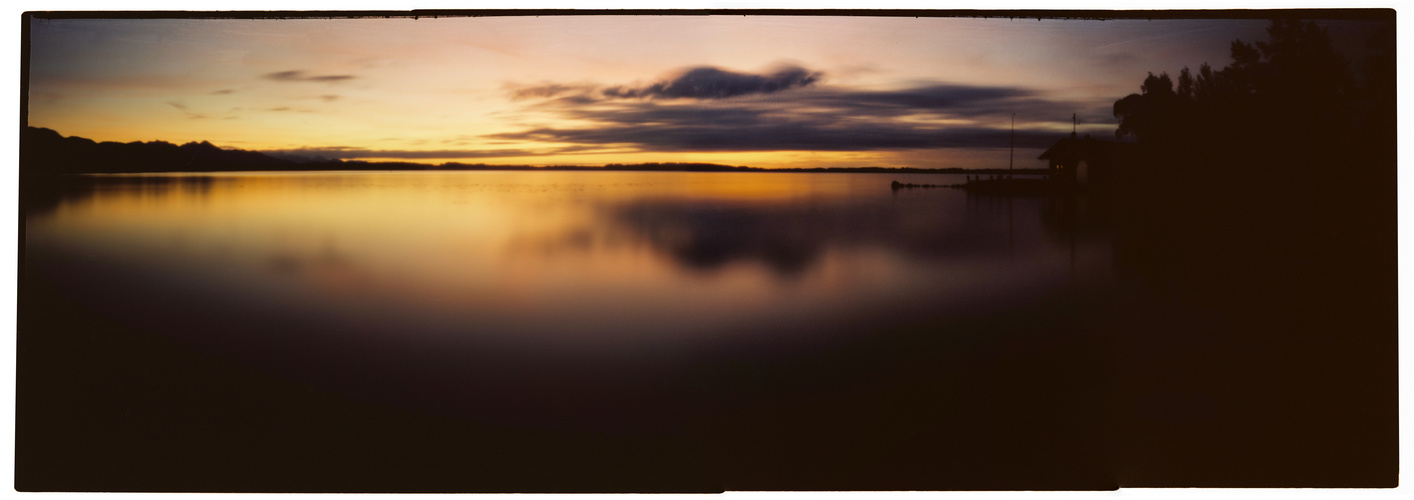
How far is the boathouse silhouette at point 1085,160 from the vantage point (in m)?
2.73

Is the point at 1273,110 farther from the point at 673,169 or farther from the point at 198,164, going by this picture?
the point at 198,164

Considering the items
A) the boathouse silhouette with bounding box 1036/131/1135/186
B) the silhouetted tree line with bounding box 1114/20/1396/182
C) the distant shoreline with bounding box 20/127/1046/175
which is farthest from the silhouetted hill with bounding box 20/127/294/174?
the silhouetted tree line with bounding box 1114/20/1396/182

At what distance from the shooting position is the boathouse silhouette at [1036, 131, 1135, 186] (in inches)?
107

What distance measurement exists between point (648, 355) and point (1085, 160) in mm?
2369

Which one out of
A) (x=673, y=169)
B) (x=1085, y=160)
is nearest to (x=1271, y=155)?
(x=1085, y=160)

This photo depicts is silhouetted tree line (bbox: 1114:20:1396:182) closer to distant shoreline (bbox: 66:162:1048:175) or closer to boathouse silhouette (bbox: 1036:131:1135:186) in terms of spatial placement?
boathouse silhouette (bbox: 1036:131:1135:186)

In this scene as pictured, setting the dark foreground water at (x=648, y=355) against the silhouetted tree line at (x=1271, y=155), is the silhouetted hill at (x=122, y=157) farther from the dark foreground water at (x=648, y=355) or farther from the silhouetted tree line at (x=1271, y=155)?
the silhouetted tree line at (x=1271, y=155)

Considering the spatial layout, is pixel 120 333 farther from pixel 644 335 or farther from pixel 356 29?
pixel 644 335

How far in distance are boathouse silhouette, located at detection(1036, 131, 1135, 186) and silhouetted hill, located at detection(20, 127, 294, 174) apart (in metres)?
3.87

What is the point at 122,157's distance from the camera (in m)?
2.67

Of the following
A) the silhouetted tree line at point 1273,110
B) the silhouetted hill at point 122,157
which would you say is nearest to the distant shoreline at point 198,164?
the silhouetted hill at point 122,157

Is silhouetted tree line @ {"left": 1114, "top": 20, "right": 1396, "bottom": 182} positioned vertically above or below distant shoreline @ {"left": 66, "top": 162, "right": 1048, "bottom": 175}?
above

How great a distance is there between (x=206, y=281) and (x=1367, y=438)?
224 inches

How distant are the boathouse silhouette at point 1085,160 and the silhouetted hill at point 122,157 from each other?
387 cm
